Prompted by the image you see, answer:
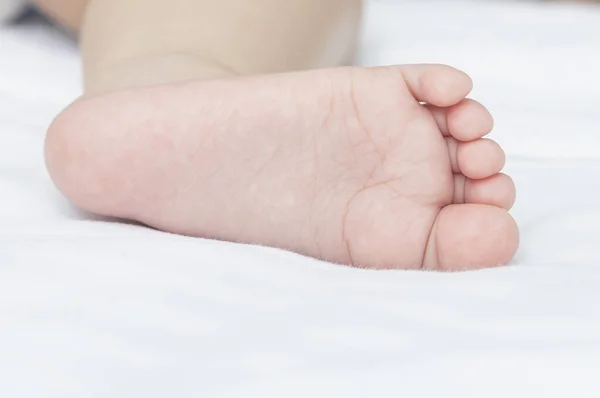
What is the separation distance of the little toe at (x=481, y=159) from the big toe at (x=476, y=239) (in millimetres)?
28

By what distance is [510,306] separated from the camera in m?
0.52

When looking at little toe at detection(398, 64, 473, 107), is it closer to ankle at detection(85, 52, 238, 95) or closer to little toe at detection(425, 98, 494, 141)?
little toe at detection(425, 98, 494, 141)

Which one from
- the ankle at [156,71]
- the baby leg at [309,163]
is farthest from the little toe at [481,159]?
the ankle at [156,71]

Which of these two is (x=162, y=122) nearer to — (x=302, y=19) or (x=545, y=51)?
(x=302, y=19)

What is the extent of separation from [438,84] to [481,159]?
0.06 meters

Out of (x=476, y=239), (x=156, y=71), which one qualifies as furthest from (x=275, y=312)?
(x=156, y=71)

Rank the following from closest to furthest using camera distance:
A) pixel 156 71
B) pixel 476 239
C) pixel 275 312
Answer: pixel 275 312 → pixel 476 239 → pixel 156 71

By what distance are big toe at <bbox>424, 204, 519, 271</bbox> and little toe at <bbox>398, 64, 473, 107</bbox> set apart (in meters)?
0.08

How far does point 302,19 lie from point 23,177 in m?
0.28

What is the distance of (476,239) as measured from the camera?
2.03ft

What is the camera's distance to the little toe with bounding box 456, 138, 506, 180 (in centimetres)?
65

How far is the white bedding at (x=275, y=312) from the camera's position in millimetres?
435

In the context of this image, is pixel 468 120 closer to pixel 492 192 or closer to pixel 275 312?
pixel 492 192

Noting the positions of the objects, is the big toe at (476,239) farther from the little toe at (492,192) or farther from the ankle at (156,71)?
the ankle at (156,71)
